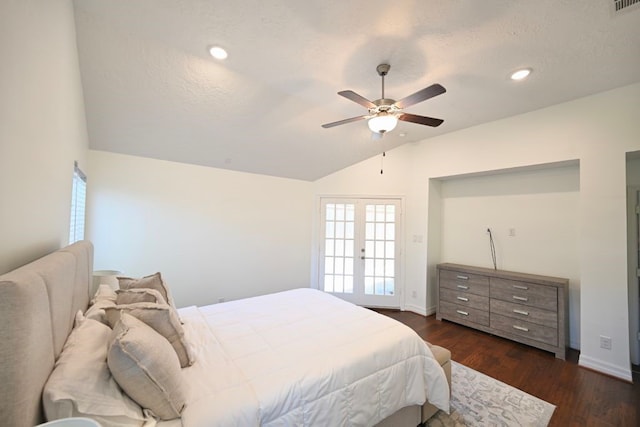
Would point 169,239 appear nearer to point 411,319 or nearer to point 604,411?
point 411,319

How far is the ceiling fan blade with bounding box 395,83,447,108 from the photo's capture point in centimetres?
168

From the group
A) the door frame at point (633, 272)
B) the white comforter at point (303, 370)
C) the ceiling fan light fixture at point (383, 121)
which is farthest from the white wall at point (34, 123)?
the door frame at point (633, 272)

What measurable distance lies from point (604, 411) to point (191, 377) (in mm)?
3131

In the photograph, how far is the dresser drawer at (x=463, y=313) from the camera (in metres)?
3.38

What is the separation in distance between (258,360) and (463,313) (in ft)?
10.5

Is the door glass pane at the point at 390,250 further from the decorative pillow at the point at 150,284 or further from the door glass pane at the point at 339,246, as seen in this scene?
the decorative pillow at the point at 150,284

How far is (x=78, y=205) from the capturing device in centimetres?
266

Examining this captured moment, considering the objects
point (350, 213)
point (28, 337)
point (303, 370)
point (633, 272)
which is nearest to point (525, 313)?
point (633, 272)

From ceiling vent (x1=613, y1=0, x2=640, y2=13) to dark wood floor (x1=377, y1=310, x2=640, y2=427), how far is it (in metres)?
2.88

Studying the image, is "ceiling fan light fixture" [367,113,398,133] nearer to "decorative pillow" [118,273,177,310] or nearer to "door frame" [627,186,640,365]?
"decorative pillow" [118,273,177,310]

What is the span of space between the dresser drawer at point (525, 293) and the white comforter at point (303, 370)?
202 cm

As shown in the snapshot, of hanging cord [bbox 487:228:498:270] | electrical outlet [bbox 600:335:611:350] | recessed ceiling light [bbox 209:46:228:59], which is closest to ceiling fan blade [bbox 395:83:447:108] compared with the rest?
recessed ceiling light [bbox 209:46:228:59]

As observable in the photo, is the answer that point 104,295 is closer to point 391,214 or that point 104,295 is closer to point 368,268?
point 368,268

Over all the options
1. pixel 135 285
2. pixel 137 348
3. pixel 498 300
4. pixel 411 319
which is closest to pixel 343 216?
pixel 411 319
